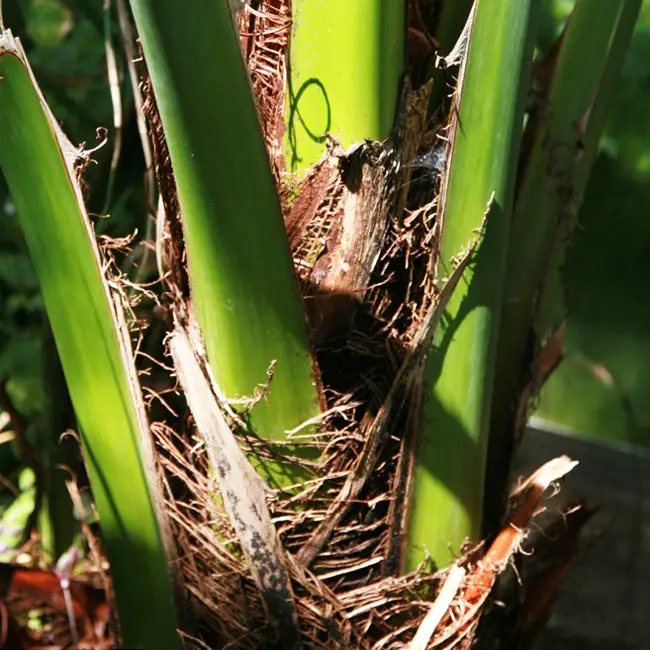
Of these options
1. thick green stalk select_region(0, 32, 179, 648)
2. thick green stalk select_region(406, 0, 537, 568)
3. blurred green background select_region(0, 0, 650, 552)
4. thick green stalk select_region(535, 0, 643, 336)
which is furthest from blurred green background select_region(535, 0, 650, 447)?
thick green stalk select_region(0, 32, 179, 648)

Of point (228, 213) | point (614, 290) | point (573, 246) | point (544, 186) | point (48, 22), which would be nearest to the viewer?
point (228, 213)

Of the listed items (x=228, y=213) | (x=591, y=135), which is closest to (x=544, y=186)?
(x=591, y=135)

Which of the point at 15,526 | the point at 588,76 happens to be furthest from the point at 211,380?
the point at 15,526

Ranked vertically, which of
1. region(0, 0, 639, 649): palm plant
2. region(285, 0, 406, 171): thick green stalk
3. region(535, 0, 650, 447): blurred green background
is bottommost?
region(535, 0, 650, 447): blurred green background

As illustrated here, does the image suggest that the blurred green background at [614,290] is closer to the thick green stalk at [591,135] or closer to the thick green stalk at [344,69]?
the thick green stalk at [591,135]

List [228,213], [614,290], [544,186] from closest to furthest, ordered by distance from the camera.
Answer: [228,213], [544,186], [614,290]

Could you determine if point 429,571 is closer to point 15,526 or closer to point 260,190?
point 260,190

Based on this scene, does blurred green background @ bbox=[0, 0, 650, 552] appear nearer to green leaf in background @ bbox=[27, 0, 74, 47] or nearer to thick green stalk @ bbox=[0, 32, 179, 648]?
green leaf in background @ bbox=[27, 0, 74, 47]

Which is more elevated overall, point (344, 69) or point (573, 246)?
point (344, 69)

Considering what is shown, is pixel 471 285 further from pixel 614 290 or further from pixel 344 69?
pixel 614 290
